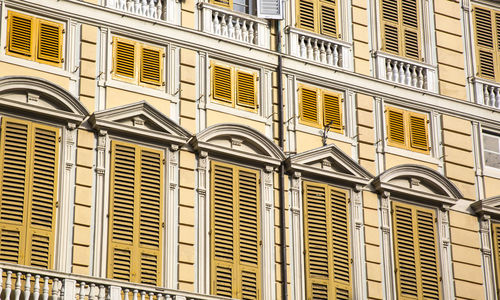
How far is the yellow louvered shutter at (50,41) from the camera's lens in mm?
25141

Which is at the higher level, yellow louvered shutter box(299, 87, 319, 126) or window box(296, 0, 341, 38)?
window box(296, 0, 341, 38)

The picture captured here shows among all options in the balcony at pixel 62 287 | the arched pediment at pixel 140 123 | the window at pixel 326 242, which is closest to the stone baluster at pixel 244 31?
the arched pediment at pixel 140 123

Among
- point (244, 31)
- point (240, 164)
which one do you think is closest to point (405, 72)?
point (244, 31)

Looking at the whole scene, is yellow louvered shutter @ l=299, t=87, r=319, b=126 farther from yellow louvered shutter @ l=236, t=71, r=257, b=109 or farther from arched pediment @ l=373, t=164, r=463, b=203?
arched pediment @ l=373, t=164, r=463, b=203

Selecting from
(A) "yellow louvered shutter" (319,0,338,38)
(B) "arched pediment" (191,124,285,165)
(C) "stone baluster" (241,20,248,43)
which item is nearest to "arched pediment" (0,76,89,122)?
(B) "arched pediment" (191,124,285,165)

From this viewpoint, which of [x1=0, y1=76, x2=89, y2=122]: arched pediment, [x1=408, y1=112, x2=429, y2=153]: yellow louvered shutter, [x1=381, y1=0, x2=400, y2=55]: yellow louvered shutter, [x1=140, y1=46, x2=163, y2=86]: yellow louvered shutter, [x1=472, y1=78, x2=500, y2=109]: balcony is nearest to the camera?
[x1=0, y1=76, x2=89, y2=122]: arched pediment

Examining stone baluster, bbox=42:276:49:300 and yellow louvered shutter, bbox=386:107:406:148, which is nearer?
stone baluster, bbox=42:276:49:300

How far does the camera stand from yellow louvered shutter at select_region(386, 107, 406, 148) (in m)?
28.4

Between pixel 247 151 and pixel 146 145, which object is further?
pixel 247 151

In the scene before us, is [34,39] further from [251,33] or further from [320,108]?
[320,108]

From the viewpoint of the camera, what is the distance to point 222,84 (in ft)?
88.2

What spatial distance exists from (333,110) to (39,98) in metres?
7.09

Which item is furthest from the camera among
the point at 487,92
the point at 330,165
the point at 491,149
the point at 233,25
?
the point at 487,92

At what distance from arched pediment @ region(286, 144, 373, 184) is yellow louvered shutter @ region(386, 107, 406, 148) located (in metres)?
1.48
